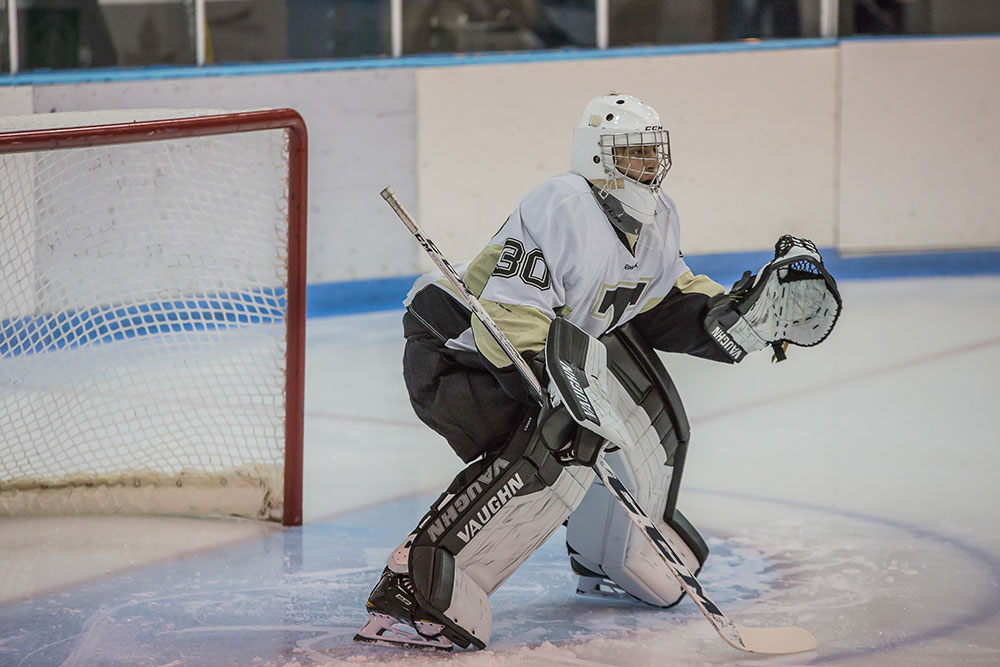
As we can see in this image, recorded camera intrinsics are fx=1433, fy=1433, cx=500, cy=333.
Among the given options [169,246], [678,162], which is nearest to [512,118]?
[678,162]

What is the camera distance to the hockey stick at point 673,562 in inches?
92.7

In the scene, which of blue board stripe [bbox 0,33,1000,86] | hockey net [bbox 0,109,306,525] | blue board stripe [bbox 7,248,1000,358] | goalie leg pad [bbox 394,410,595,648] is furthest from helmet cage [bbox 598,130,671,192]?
blue board stripe [bbox 0,33,1000,86]

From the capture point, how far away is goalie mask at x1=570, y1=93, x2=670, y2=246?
2.43m

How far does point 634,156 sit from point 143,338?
4.57ft

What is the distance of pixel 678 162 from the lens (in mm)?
6020

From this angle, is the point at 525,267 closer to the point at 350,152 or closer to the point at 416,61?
the point at 350,152

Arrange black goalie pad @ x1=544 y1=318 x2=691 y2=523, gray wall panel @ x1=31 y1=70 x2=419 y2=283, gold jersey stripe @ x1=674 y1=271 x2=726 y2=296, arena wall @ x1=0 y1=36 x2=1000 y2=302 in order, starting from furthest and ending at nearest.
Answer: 1. arena wall @ x1=0 y1=36 x2=1000 y2=302
2. gray wall panel @ x1=31 y1=70 x2=419 y2=283
3. gold jersey stripe @ x1=674 y1=271 x2=726 y2=296
4. black goalie pad @ x1=544 y1=318 x2=691 y2=523

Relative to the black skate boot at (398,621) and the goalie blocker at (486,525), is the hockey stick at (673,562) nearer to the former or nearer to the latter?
the goalie blocker at (486,525)

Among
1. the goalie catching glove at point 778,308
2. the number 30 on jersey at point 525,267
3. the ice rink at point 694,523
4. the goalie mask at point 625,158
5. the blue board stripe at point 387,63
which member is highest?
the blue board stripe at point 387,63

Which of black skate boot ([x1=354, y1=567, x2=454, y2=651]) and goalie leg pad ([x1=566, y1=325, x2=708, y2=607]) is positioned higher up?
goalie leg pad ([x1=566, y1=325, x2=708, y2=607])

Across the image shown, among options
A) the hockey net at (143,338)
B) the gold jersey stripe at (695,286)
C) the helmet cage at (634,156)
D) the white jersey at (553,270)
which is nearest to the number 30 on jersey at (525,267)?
the white jersey at (553,270)

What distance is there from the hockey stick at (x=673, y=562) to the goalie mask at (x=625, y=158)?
0.99ft

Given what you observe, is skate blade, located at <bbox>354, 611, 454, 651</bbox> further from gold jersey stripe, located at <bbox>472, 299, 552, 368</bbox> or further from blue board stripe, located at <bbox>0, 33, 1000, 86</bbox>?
blue board stripe, located at <bbox>0, 33, 1000, 86</bbox>

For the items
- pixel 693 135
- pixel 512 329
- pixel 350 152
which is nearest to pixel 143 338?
pixel 512 329
